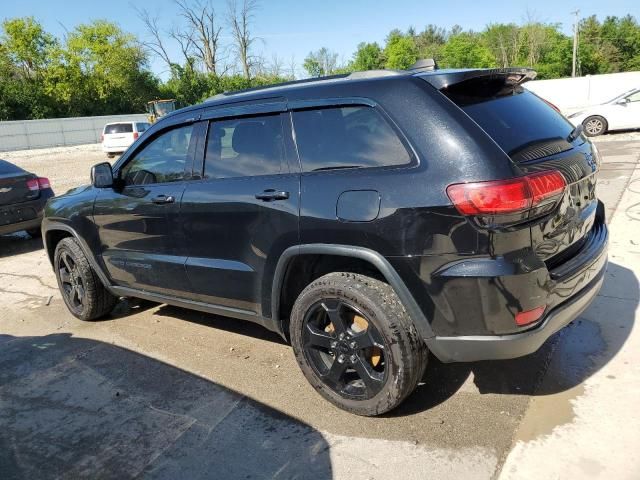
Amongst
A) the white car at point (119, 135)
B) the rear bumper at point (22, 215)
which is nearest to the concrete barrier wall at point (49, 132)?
the white car at point (119, 135)

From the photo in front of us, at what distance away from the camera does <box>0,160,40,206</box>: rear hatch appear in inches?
304

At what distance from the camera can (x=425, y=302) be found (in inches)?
103

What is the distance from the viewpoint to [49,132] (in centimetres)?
3769

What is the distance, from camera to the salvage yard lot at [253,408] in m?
2.69

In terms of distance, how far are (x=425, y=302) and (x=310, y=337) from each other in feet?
2.59

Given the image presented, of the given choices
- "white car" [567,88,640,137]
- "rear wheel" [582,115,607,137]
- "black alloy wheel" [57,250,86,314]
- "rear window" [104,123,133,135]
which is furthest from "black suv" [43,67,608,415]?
"rear window" [104,123,133,135]

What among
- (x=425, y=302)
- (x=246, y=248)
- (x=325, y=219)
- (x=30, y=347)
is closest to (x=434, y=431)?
(x=425, y=302)

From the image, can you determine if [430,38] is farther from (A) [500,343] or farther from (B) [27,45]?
(A) [500,343]

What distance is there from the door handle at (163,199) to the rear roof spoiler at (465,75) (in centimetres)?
190

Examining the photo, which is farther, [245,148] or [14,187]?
[14,187]

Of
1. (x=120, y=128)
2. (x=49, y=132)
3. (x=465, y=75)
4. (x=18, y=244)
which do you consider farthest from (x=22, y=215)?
(x=49, y=132)

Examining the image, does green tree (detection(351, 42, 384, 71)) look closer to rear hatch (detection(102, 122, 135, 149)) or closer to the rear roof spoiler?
rear hatch (detection(102, 122, 135, 149))

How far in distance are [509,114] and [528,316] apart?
1.12 metres

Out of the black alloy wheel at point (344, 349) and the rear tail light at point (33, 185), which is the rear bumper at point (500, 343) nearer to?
the black alloy wheel at point (344, 349)
